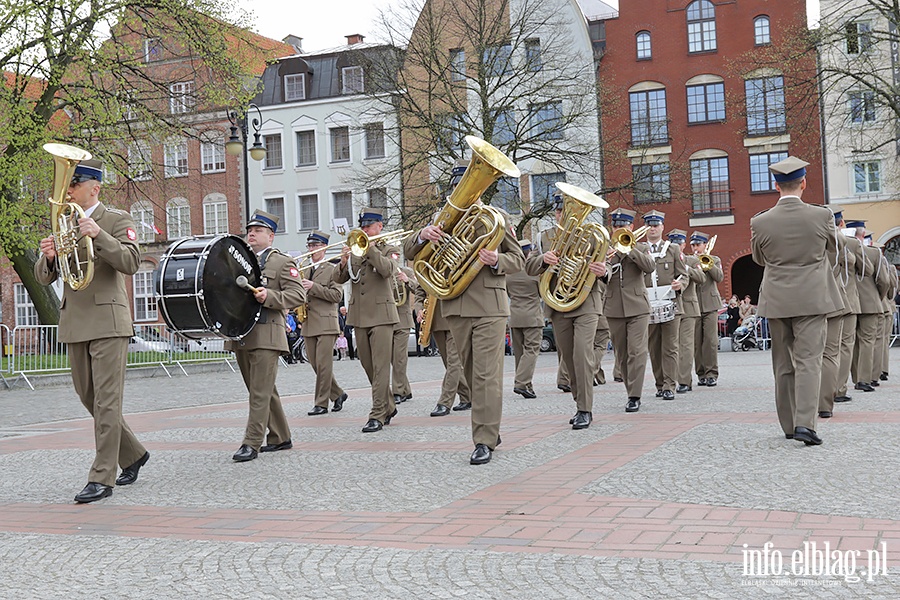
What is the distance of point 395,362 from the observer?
46.1 ft

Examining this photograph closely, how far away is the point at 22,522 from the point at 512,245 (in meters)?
3.98

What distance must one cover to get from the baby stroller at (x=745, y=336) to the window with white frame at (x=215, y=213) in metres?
29.5

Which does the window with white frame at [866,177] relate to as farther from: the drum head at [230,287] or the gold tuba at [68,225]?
the gold tuba at [68,225]

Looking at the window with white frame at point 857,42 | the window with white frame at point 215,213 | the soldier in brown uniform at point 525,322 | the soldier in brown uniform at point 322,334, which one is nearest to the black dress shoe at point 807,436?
the soldier in brown uniform at point 322,334

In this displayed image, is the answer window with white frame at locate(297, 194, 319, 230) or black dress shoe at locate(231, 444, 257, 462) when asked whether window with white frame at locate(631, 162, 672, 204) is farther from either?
black dress shoe at locate(231, 444, 257, 462)

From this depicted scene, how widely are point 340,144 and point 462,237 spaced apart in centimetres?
4437

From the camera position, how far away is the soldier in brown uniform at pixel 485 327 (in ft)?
26.9

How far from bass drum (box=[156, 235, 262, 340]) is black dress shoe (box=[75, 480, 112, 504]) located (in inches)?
53.9

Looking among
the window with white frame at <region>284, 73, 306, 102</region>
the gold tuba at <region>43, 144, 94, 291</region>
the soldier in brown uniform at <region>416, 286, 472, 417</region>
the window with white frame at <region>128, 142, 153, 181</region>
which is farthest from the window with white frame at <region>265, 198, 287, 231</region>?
the gold tuba at <region>43, 144, 94, 291</region>

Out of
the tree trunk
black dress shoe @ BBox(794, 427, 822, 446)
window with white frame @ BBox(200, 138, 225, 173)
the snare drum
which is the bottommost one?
black dress shoe @ BBox(794, 427, 822, 446)

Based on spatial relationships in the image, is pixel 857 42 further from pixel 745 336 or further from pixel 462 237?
pixel 462 237

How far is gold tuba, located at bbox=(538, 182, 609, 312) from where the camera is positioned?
10398mm

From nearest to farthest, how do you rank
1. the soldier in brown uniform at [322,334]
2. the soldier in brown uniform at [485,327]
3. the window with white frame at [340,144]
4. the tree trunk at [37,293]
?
the soldier in brown uniform at [485,327], the soldier in brown uniform at [322,334], the tree trunk at [37,293], the window with white frame at [340,144]

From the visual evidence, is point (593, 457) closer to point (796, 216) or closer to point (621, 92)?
point (796, 216)
